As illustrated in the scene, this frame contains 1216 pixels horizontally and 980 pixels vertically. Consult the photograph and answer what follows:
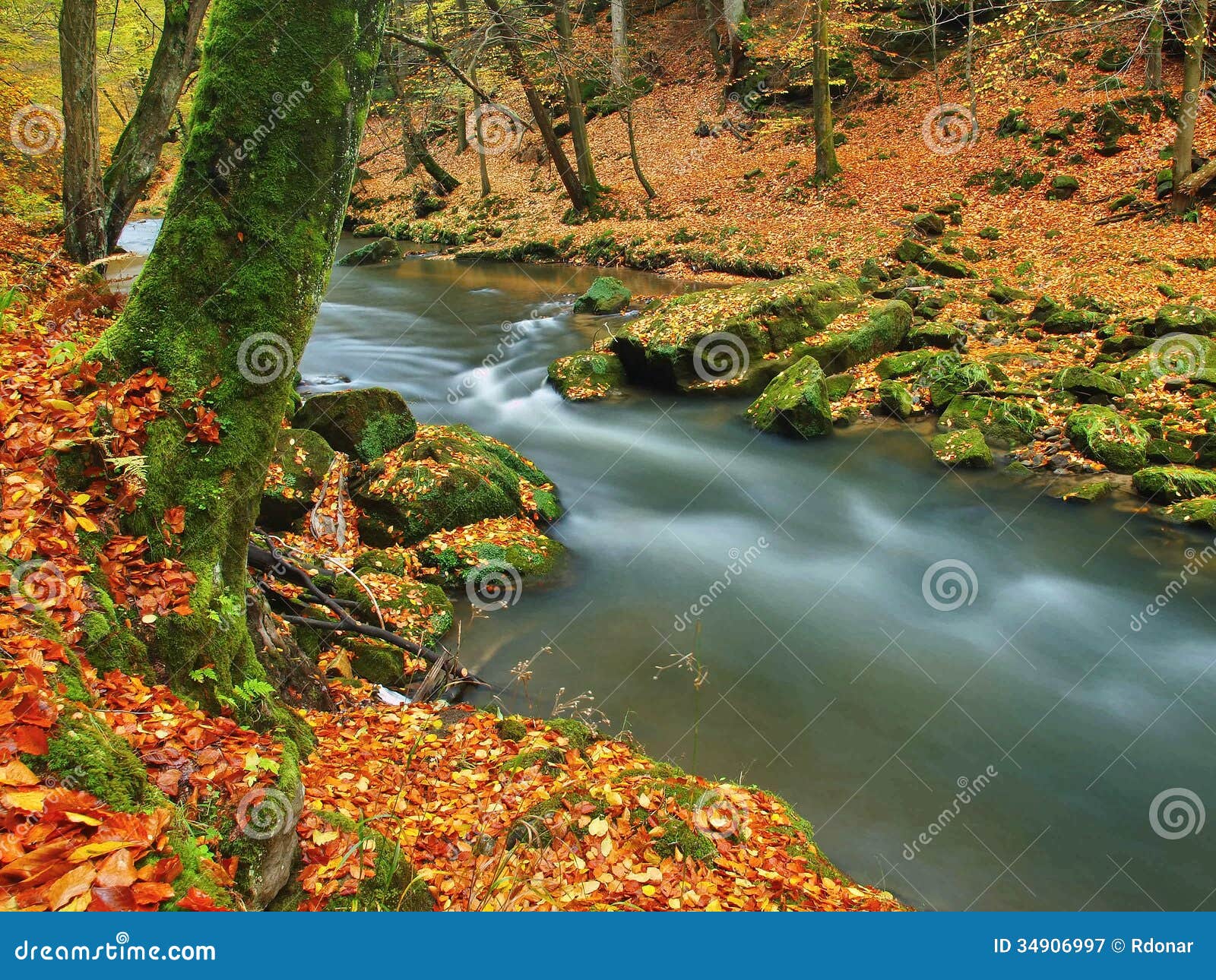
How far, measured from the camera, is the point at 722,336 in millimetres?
13664

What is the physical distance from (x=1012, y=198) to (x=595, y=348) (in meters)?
11.7

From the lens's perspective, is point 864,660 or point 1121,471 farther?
point 1121,471

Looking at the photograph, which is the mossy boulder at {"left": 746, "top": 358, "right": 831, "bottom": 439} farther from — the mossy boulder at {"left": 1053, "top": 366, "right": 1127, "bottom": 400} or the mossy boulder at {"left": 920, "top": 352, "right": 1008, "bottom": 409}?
the mossy boulder at {"left": 1053, "top": 366, "right": 1127, "bottom": 400}

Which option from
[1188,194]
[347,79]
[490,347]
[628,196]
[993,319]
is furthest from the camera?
[628,196]

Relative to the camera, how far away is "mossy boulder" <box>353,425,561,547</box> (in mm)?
8523

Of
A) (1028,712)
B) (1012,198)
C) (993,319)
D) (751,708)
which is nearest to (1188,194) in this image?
(1012,198)

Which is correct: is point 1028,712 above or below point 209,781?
below

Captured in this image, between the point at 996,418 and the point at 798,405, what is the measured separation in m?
2.89

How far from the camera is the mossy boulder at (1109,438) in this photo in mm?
9883

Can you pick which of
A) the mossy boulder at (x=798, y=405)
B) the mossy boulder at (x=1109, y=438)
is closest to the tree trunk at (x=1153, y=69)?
the mossy boulder at (x=1109, y=438)

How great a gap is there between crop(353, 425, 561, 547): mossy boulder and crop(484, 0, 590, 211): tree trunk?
9.39 meters

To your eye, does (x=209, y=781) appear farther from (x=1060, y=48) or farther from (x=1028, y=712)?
(x=1060, y=48)

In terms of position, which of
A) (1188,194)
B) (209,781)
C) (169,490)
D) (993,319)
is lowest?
(209,781)

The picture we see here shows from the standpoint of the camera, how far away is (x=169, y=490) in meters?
3.55
